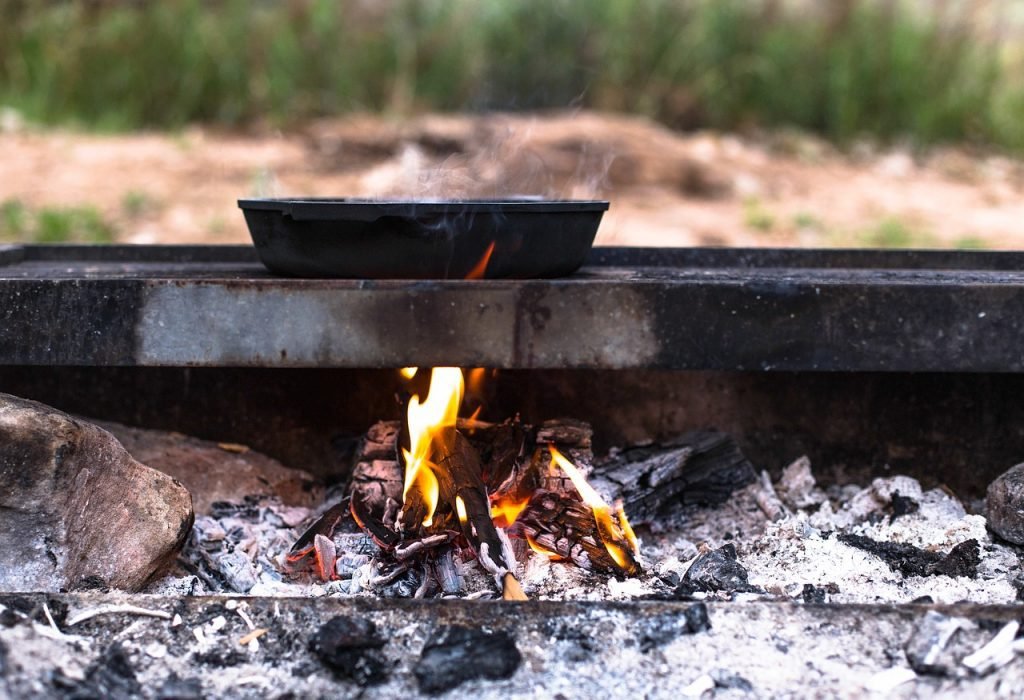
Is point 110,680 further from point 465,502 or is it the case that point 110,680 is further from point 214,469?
point 214,469

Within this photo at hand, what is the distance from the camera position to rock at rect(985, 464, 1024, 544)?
237 cm

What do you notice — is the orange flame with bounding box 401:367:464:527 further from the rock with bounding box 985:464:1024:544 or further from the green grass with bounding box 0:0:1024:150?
the green grass with bounding box 0:0:1024:150

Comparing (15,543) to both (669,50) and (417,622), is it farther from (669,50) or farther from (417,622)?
(669,50)

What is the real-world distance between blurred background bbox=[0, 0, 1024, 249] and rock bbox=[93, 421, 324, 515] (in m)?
4.10

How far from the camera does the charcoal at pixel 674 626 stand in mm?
1942

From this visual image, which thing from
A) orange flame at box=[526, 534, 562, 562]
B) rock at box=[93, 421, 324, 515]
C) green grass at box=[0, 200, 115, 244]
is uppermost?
green grass at box=[0, 200, 115, 244]

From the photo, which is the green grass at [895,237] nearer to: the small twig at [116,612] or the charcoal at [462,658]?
the charcoal at [462,658]

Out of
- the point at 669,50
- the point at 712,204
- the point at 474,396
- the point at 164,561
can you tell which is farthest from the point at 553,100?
the point at 164,561

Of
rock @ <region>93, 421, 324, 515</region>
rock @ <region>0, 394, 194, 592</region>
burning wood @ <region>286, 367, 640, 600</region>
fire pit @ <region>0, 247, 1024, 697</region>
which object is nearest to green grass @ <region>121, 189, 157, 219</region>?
fire pit @ <region>0, 247, 1024, 697</region>

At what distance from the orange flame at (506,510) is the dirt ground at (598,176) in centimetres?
341

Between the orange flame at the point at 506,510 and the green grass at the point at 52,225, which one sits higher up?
the green grass at the point at 52,225

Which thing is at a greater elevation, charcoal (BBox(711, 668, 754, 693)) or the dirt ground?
the dirt ground

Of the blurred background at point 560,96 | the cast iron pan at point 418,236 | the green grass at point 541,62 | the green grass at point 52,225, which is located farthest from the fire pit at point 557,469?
the green grass at point 541,62

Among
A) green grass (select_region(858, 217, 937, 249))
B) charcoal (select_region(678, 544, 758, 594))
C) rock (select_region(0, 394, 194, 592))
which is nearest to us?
rock (select_region(0, 394, 194, 592))
